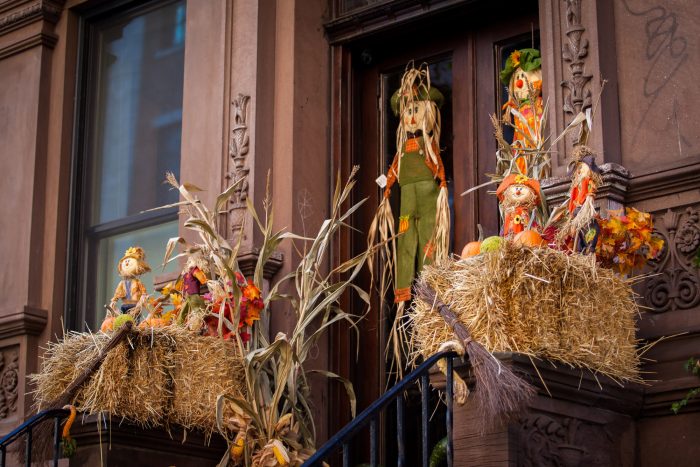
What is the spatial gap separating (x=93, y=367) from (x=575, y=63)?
3.09m

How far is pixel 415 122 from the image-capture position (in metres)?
8.68

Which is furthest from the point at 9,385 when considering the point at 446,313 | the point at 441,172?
the point at 446,313

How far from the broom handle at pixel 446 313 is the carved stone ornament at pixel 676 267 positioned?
48.5 inches

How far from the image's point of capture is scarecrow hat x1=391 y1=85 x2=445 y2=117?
8680mm

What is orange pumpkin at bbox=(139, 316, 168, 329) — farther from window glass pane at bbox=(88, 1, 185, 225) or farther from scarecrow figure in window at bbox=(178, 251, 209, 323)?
window glass pane at bbox=(88, 1, 185, 225)

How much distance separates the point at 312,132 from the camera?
8.78 metres

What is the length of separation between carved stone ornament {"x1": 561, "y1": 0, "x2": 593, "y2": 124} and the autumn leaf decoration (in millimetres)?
830

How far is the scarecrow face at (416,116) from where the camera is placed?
8.63 metres

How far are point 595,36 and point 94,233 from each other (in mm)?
4373

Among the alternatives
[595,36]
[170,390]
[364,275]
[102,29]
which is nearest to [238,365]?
[170,390]

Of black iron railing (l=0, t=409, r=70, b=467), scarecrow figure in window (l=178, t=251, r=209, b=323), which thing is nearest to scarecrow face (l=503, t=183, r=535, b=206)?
scarecrow figure in window (l=178, t=251, r=209, b=323)

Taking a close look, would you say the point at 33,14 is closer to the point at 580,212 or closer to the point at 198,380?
the point at 198,380

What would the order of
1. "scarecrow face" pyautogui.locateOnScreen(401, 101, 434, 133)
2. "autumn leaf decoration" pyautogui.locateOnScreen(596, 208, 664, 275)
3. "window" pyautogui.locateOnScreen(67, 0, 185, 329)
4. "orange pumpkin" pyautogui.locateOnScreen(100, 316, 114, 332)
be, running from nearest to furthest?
"autumn leaf decoration" pyautogui.locateOnScreen(596, 208, 664, 275)
"orange pumpkin" pyautogui.locateOnScreen(100, 316, 114, 332)
"scarecrow face" pyautogui.locateOnScreen(401, 101, 434, 133)
"window" pyautogui.locateOnScreen(67, 0, 185, 329)

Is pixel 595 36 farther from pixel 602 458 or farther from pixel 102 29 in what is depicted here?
pixel 102 29
